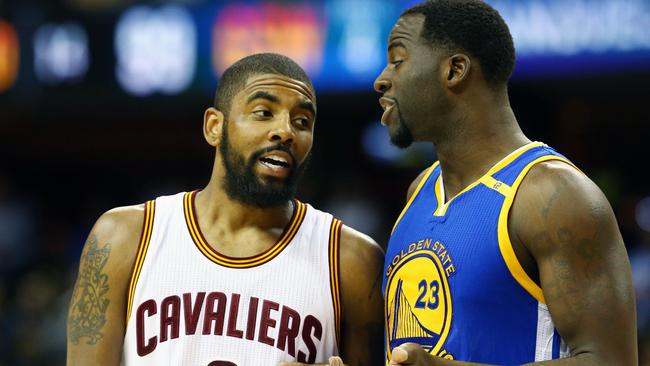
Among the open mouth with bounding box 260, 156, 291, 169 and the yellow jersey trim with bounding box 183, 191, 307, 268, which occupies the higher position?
the open mouth with bounding box 260, 156, 291, 169

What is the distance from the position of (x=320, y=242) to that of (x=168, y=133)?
872 cm

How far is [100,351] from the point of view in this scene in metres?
3.56

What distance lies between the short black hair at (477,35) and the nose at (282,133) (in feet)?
1.93

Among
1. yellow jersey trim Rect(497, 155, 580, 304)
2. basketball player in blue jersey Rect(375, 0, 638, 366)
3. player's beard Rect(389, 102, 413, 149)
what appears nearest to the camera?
basketball player in blue jersey Rect(375, 0, 638, 366)

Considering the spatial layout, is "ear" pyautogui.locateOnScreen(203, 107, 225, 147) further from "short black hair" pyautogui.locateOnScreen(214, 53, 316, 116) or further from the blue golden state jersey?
the blue golden state jersey

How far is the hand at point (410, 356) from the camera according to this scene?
2904 millimetres

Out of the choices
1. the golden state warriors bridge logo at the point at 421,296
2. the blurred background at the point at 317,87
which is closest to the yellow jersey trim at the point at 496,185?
the golden state warriors bridge logo at the point at 421,296

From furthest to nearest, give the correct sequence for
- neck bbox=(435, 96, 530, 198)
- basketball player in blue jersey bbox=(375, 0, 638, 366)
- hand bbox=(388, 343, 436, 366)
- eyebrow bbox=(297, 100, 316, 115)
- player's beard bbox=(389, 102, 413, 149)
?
eyebrow bbox=(297, 100, 316, 115)
player's beard bbox=(389, 102, 413, 149)
neck bbox=(435, 96, 530, 198)
basketball player in blue jersey bbox=(375, 0, 638, 366)
hand bbox=(388, 343, 436, 366)

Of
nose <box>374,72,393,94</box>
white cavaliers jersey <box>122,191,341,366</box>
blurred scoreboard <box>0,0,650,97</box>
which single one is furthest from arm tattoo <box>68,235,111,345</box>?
blurred scoreboard <box>0,0,650,97</box>

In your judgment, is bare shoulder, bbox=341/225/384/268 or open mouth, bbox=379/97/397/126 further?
bare shoulder, bbox=341/225/384/268

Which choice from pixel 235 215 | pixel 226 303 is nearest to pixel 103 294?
pixel 226 303

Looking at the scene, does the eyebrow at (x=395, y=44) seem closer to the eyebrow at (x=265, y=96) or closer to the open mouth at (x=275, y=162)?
the eyebrow at (x=265, y=96)

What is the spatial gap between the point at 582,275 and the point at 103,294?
1659 millimetres

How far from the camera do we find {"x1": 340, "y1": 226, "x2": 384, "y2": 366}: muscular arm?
368 cm
